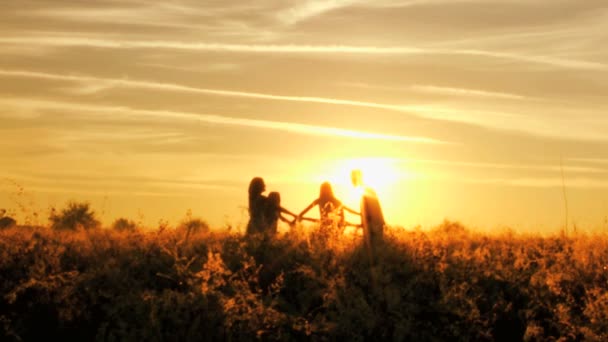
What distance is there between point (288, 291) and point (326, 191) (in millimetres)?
6967

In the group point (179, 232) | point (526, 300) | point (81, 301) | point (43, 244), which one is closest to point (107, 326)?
point (81, 301)

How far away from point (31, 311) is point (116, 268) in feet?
5.23

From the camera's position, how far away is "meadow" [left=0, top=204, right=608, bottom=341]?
1478 cm

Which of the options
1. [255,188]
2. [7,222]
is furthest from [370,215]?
[7,222]

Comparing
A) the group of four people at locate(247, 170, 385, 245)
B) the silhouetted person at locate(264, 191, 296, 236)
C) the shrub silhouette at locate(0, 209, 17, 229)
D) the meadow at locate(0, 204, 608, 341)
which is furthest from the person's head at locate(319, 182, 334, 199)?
the shrub silhouette at locate(0, 209, 17, 229)

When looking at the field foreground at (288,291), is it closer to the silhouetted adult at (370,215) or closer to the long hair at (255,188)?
the silhouetted adult at (370,215)

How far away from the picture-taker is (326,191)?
2288 cm

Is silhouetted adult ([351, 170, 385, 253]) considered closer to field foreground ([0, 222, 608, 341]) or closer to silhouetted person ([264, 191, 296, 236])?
field foreground ([0, 222, 608, 341])

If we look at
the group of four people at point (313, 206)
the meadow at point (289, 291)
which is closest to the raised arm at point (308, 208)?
the group of four people at point (313, 206)

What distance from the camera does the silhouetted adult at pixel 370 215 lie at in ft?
63.2

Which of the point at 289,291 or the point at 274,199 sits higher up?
the point at 274,199

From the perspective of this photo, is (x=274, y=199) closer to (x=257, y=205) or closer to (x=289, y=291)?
(x=257, y=205)

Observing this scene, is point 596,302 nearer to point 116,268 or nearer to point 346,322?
point 346,322

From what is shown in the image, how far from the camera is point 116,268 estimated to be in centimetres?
1612
